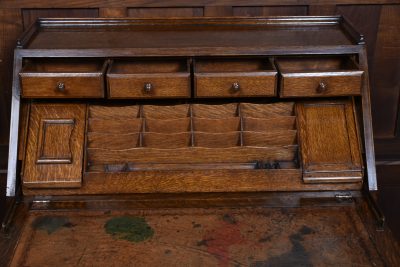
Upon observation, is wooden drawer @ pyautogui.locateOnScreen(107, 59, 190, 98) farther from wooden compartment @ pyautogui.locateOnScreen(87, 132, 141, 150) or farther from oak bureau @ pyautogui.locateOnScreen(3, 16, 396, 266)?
wooden compartment @ pyautogui.locateOnScreen(87, 132, 141, 150)

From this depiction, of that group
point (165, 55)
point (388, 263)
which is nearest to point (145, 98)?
point (165, 55)

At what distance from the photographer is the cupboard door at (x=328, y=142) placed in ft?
6.62

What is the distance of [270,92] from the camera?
6.60ft

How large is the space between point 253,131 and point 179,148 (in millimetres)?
289

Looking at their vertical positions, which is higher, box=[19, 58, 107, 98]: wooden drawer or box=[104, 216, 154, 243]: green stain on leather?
box=[19, 58, 107, 98]: wooden drawer

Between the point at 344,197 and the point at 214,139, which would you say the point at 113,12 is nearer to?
the point at 214,139

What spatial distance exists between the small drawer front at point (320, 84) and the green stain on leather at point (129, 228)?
2.26 ft

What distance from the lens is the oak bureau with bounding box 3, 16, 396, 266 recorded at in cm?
199

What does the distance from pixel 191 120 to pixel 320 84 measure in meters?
0.50

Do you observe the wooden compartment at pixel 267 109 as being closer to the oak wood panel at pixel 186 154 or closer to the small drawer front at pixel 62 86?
the oak wood panel at pixel 186 154

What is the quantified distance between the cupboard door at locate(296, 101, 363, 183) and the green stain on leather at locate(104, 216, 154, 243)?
2.00 ft

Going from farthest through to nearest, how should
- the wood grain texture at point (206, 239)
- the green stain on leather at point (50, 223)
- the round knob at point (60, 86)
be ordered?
the round knob at point (60, 86), the green stain on leather at point (50, 223), the wood grain texture at point (206, 239)

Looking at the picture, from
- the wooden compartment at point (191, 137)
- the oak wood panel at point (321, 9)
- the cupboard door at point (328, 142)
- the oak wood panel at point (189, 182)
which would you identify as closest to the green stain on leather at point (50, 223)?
the oak wood panel at point (189, 182)

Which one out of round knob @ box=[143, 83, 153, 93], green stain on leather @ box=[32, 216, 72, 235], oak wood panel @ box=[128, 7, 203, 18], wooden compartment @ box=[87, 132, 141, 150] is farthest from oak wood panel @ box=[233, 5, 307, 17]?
green stain on leather @ box=[32, 216, 72, 235]
